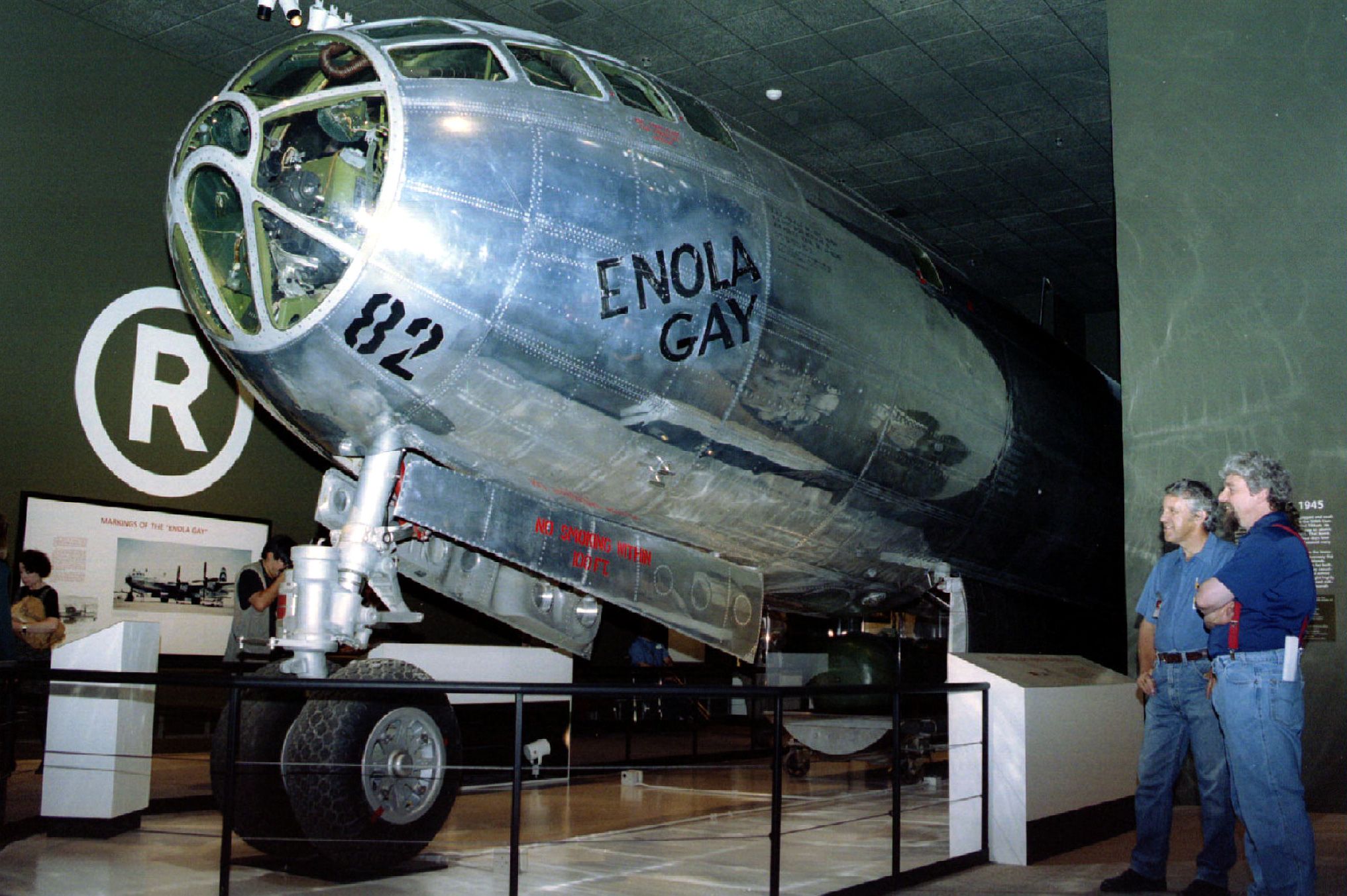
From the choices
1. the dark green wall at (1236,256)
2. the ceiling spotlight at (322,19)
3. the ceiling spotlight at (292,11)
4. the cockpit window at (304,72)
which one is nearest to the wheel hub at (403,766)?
the cockpit window at (304,72)

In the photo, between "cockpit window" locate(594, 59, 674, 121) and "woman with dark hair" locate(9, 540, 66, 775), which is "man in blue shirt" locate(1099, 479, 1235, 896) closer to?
"cockpit window" locate(594, 59, 674, 121)

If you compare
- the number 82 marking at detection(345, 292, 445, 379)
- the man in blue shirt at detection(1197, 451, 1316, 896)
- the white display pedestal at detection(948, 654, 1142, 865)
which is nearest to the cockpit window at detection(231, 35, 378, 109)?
the number 82 marking at detection(345, 292, 445, 379)

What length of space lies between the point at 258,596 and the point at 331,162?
4.26 metres

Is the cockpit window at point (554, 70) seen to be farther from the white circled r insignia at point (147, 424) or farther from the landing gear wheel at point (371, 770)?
the white circled r insignia at point (147, 424)

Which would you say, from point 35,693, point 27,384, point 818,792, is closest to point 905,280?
point 818,792

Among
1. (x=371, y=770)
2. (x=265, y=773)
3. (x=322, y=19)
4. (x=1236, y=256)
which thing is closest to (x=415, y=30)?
(x=322, y=19)

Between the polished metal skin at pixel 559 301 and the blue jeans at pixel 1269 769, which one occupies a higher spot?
the polished metal skin at pixel 559 301

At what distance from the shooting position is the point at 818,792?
9.53 meters

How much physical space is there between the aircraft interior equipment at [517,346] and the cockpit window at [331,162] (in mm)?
11

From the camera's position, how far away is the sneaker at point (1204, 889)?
5.39 m

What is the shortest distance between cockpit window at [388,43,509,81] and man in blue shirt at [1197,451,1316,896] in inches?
149

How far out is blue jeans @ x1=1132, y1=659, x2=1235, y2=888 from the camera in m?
5.52

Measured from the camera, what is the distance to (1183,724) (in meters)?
5.76

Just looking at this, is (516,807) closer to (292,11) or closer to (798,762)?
(798,762)
